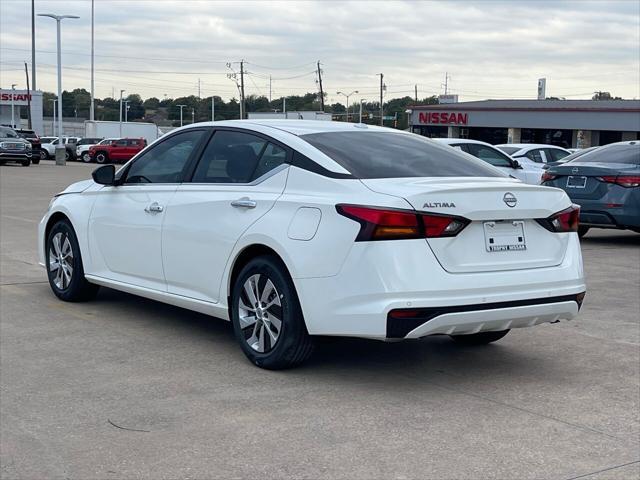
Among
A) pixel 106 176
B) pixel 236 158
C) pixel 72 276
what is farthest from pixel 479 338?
pixel 72 276

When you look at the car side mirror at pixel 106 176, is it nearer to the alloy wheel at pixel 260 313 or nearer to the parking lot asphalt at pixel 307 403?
the parking lot asphalt at pixel 307 403

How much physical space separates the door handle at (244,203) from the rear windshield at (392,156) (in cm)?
55

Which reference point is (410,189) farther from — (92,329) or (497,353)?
(92,329)

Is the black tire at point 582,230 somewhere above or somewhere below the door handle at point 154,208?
below

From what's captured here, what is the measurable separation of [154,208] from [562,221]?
2.98 m

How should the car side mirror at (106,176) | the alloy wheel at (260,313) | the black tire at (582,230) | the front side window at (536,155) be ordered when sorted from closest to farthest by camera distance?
the alloy wheel at (260,313)
the car side mirror at (106,176)
the black tire at (582,230)
the front side window at (536,155)

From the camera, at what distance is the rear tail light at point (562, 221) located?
235 inches

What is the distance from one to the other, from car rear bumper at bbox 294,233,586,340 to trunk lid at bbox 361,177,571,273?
0.27 ft

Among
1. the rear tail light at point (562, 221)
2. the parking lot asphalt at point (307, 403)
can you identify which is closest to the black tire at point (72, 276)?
the parking lot asphalt at point (307, 403)

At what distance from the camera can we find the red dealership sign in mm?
65875

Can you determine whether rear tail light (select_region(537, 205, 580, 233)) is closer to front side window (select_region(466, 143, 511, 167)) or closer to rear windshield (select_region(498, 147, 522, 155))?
front side window (select_region(466, 143, 511, 167))

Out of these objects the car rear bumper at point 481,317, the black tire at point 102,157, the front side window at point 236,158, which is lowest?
the black tire at point 102,157

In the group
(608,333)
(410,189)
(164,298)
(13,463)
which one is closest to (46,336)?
(164,298)

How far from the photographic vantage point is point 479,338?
6.89m
